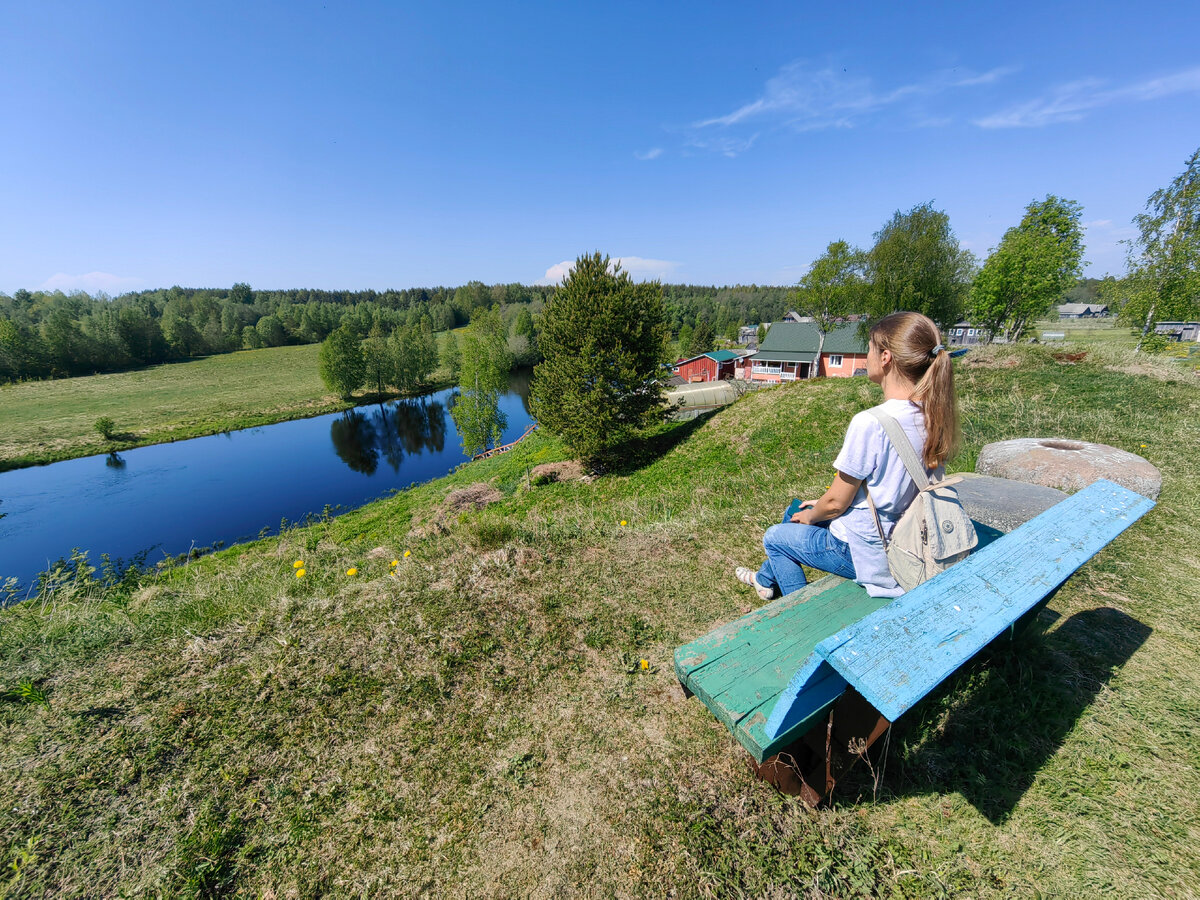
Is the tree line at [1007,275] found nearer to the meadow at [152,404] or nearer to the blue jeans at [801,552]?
the blue jeans at [801,552]

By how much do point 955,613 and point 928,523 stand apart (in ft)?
2.09

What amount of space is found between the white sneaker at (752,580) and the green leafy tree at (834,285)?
114ft

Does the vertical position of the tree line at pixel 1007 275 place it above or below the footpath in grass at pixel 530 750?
above

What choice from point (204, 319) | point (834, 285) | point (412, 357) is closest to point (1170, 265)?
point (834, 285)

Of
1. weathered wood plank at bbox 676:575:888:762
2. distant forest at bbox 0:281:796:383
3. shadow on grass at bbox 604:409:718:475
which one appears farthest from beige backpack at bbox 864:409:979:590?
distant forest at bbox 0:281:796:383

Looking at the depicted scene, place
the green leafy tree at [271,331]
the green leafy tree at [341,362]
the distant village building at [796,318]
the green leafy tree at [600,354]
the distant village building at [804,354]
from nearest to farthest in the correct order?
the green leafy tree at [600,354]
the distant village building at [804,354]
the green leafy tree at [341,362]
the distant village building at [796,318]
the green leafy tree at [271,331]

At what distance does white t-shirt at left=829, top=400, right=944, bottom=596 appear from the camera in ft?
8.45

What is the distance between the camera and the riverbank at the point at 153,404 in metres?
35.8

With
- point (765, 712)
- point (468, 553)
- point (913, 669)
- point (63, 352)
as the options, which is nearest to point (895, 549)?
point (913, 669)

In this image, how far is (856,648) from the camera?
5.89ft

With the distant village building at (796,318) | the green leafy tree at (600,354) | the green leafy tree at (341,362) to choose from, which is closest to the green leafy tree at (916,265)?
the distant village building at (796,318)

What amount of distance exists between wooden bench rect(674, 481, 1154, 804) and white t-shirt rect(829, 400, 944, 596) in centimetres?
21

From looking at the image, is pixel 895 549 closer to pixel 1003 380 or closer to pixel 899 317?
pixel 899 317

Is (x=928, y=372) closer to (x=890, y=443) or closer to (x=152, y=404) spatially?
(x=890, y=443)
